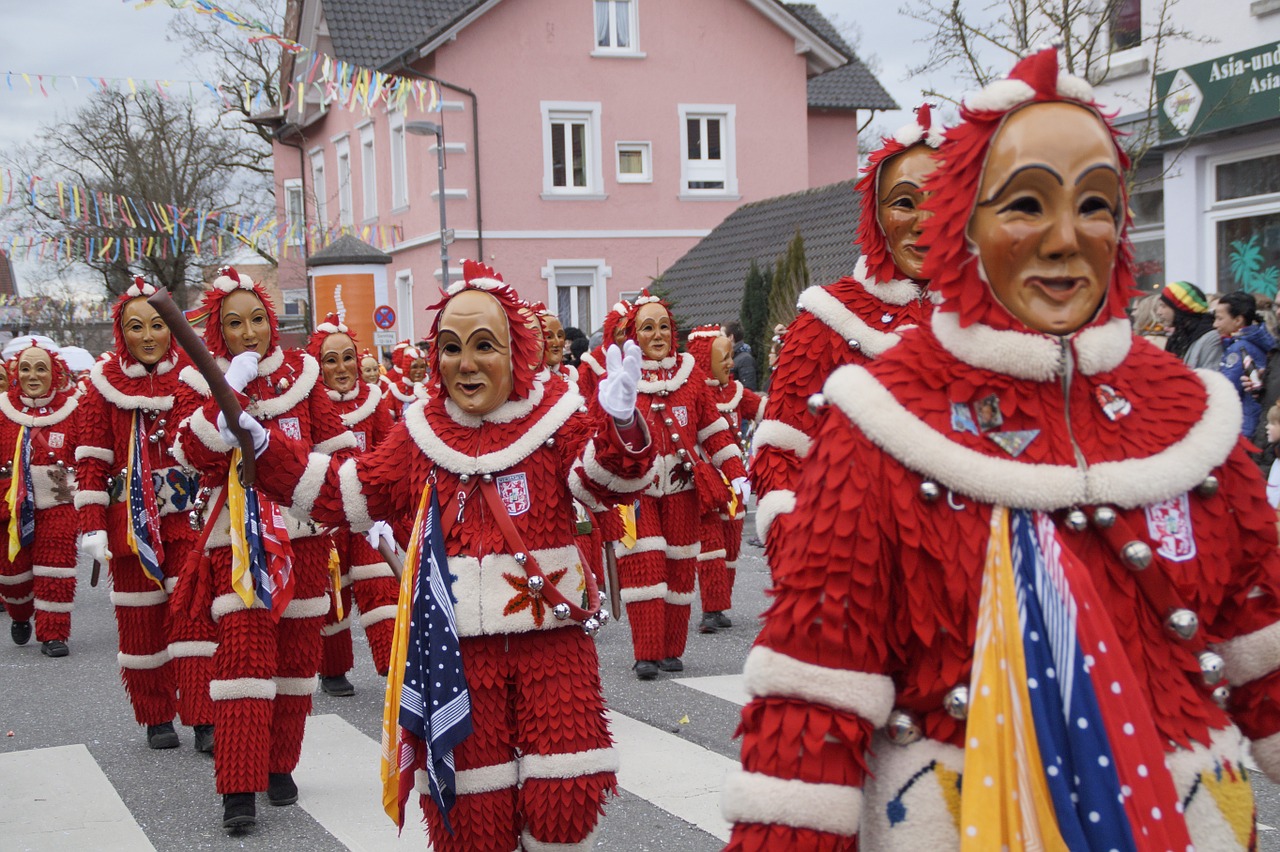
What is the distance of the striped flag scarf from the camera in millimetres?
2051

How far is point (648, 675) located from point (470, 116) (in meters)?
20.8

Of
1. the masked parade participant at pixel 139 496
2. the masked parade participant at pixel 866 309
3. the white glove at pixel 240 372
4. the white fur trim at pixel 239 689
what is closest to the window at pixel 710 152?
the masked parade participant at pixel 139 496

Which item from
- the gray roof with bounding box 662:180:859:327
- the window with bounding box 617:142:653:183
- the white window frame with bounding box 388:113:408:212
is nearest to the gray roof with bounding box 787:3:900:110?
the window with bounding box 617:142:653:183

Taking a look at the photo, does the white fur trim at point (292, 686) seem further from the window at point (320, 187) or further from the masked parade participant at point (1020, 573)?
the window at point (320, 187)

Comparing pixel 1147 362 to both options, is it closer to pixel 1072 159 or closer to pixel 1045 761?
pixel 1072 159

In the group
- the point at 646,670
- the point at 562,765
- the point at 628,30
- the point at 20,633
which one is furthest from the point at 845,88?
the point at 562,765

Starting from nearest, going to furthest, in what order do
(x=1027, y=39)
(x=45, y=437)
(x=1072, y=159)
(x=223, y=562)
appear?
(x=1072, y=159) → (x=223, y=562) → (x=45, y=437) → (x=1027, y=39)

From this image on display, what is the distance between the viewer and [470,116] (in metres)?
26.9

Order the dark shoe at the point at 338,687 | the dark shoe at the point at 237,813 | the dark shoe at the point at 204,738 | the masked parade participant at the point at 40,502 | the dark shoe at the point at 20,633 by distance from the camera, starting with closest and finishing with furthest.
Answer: the dark shoe at the point at 237,813
the dark shoe at the point at 204,738
the dark shoe at the point at 338,687
the masked parade participant at the point at 40,502
the dark shoe at the point at 20,633

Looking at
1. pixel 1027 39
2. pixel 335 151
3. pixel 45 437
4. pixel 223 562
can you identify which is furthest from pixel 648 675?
pixel 335 151

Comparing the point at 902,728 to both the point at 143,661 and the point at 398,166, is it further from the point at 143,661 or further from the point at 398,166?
the point at 398,166

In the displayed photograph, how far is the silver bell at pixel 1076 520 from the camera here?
2145 mm

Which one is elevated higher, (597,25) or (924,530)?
(597,25)

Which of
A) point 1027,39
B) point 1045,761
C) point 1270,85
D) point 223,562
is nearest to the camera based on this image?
point 1045,761
